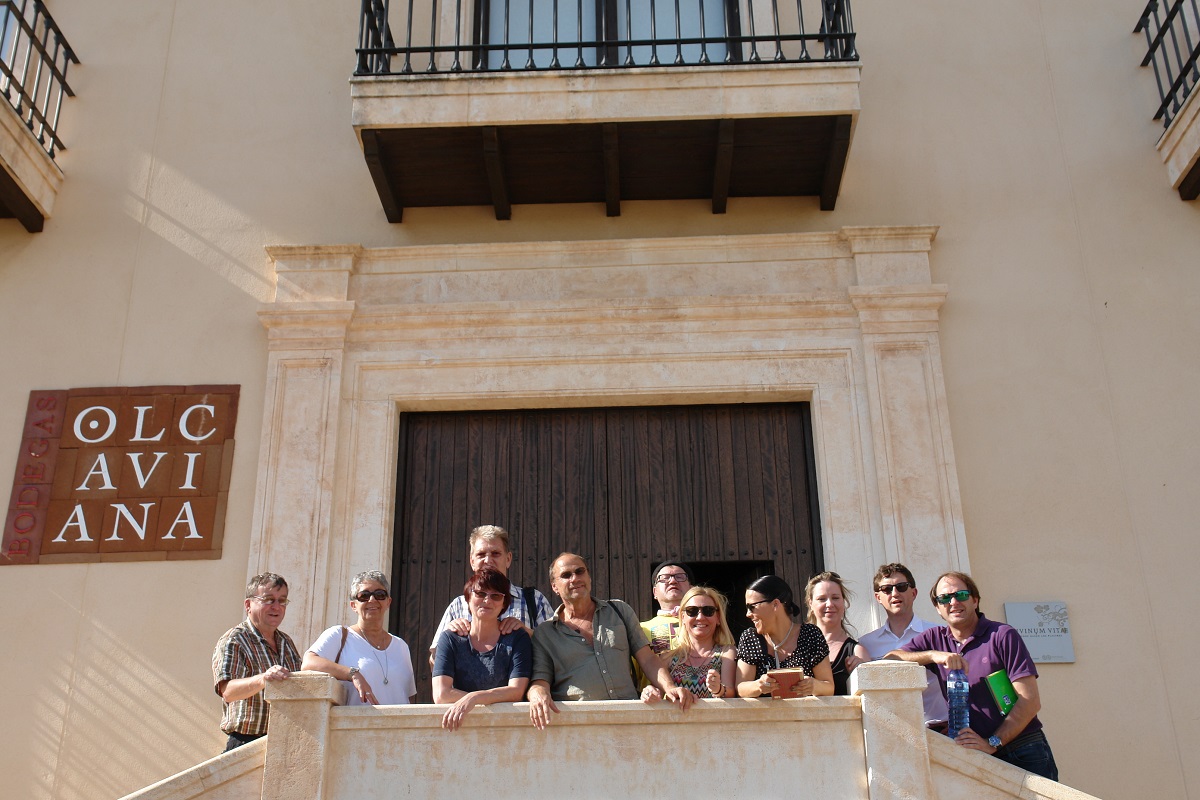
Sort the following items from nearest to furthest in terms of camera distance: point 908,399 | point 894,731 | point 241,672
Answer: point 894,731
point 241,672
point 908,399

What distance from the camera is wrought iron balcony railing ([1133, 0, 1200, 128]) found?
26.4ft

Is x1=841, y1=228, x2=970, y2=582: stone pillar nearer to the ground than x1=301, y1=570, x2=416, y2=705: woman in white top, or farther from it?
farther from it

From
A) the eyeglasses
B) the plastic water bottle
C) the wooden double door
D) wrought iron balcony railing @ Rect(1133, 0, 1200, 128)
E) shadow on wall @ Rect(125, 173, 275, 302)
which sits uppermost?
wrought iron balcony railing @ Rect(1133, 0, 1200, 128)

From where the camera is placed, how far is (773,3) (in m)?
8.62

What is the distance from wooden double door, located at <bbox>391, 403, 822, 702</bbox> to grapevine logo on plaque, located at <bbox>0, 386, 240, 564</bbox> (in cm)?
118

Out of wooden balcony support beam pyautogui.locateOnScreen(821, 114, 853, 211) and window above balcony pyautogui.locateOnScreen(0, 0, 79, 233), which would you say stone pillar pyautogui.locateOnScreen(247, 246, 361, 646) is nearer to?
window above balcony pyautogui.locateOnScreen(0, 0, 79, 233)

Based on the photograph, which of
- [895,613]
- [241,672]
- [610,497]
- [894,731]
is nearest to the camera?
[894,731]

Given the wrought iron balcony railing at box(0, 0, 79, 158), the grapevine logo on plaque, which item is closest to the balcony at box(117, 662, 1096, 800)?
the grapevine logo on plaque

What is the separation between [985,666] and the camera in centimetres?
534

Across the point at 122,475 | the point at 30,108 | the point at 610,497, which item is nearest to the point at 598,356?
the point at 610,497

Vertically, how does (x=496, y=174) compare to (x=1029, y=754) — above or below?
above

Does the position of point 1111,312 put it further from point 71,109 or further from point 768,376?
point 71,109

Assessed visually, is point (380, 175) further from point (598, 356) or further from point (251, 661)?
point (251, 661)

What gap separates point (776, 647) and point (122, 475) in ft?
14.6
